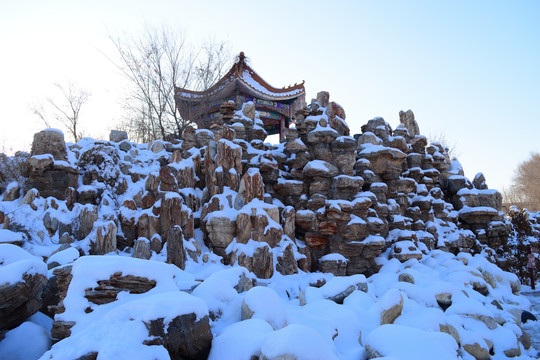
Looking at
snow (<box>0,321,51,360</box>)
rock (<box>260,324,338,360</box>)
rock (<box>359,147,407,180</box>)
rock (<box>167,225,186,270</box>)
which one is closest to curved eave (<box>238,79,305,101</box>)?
rock (<box>359,147,407,180</box>)

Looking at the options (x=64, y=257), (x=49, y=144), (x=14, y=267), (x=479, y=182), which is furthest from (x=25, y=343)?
(x=479, y=182)

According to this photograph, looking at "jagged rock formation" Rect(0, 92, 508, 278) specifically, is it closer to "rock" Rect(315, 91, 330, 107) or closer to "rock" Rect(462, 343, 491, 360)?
"rock" Rect(315, 91, 330, 107)

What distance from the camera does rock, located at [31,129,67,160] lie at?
738cm

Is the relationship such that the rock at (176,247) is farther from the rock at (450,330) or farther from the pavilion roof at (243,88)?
the pavilion roof at (243,88)

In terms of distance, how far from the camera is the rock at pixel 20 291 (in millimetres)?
3900

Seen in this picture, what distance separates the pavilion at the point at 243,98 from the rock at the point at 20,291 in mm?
9707

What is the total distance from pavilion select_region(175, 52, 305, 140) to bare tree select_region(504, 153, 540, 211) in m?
30.3

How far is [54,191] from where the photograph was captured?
7.30 m

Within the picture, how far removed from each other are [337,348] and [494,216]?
1107 centimetres

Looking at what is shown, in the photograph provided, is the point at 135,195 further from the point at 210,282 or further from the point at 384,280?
the point at 384,280

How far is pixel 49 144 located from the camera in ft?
24.5

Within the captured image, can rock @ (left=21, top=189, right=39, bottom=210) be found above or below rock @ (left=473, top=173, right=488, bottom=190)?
below

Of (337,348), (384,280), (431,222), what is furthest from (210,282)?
(431,222)

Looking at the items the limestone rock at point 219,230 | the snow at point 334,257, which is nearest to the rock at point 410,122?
the snow at point 334,257
